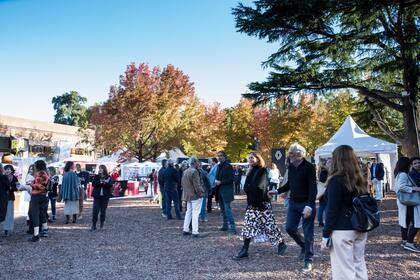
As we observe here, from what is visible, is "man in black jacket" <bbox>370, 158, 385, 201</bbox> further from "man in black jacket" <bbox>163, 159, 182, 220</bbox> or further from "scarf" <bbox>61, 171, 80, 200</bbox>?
"scarf" <bbox>61, 171, 80, 200</bbox>

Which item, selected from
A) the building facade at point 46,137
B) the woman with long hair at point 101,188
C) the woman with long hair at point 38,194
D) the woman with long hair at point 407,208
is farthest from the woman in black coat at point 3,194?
the building facade at point 46,137

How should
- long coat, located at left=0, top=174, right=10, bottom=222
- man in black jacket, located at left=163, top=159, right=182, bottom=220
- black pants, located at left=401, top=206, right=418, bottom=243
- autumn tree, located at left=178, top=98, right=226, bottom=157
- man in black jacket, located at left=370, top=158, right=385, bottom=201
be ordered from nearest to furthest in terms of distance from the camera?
black pants, located at left=401, top=206, right=418, bottom=243 → long coat, located at left=0, top=174, right=10, bottom=222 → man in black jacket, located at left=163, top=159, right=182, bottom=220 → man in black jacket, located at left=370, top=158, right=385, bottom=201 → autumn tree, located at left=178, top=98, right=226, bottom=157

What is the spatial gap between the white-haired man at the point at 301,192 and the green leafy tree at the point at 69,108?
8086 centimetres

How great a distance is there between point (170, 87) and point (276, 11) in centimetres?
2081

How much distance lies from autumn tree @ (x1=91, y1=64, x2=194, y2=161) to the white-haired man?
90.6ft

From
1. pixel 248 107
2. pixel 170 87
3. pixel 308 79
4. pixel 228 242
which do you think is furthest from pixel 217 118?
pixel 228 242

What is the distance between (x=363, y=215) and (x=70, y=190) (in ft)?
31.3

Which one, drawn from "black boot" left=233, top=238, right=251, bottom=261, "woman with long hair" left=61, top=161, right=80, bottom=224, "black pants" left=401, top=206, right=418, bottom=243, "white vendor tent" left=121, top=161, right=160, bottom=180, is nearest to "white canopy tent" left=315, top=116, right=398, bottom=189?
"black pants" left=401, top=206, right=418, bottom=243

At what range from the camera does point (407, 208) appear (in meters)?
7.17

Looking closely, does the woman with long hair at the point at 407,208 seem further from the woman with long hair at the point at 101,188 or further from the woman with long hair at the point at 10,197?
the woman with long hair at the point at 10,197

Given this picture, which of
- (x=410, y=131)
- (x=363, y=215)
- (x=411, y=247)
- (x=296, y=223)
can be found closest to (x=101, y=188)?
(x=296, y=223)

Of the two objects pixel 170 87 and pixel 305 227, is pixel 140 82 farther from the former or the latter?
pixel 305 227

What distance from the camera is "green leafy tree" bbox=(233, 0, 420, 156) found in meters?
13.9

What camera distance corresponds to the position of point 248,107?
4594 cm
